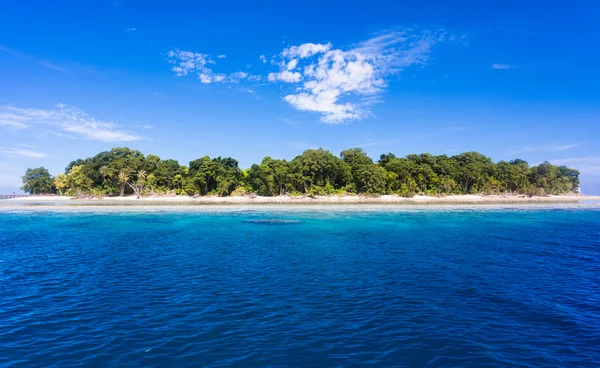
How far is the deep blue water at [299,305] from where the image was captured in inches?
371

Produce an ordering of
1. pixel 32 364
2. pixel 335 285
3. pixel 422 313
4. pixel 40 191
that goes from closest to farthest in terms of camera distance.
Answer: pixel 32 364
pixel 422 313
pixel 335 285
pixel 40 191

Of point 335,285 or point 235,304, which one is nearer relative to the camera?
point 235,304

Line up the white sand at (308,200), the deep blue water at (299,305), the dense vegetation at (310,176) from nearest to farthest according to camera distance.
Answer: the deep blue water at (299,305), the white sand at (308,200), the dense vegetation at (310,176)

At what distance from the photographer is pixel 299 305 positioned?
13195mm

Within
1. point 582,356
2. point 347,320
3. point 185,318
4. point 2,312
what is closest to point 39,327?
point 2,312

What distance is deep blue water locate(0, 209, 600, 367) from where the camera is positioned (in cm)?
941

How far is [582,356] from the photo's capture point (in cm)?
946

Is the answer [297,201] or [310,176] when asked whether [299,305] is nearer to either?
[297,201]

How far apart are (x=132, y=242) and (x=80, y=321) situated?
1883 centimetres

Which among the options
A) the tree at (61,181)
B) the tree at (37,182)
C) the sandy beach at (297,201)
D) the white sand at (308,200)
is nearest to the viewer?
the sandy beach at (297,201)

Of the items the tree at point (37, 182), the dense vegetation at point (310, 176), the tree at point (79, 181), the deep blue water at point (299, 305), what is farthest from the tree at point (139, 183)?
the deep blue water at point (299, 305)

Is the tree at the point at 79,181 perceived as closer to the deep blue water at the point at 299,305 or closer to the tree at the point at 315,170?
the tree at the point at 315,170

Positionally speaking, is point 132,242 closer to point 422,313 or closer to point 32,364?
point 32,364

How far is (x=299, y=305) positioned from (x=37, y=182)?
133572 millimetres
